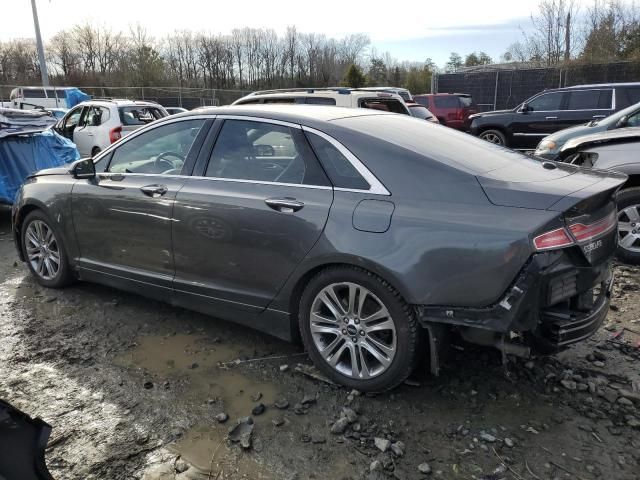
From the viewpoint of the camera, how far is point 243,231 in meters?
3.41

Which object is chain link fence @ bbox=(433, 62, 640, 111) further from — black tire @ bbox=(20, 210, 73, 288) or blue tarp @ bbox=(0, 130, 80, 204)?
black tire @ bbox=(20, 210, 73, 288)

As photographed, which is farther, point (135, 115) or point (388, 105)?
point (135, 115)

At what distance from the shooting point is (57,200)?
460 cm

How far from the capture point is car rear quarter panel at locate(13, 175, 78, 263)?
454 cm

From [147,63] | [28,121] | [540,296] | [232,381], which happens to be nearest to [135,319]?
[232,381]

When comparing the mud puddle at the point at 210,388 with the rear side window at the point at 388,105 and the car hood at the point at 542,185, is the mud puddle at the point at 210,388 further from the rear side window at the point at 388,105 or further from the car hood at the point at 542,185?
the rear side window at the point at 388,105

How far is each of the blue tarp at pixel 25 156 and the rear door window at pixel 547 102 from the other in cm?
1066

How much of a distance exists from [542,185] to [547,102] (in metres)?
11.5

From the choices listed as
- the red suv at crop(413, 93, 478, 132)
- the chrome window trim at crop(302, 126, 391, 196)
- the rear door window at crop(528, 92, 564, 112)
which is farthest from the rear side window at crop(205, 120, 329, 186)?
the red suv at crop(413, 93, 478, 132)

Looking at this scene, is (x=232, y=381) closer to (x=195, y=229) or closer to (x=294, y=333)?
(x=294, y=333)

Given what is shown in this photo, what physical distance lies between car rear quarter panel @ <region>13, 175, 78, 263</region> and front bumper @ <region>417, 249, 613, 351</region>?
3224mm

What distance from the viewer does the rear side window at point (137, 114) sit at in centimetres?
1208

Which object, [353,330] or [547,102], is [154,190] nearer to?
[353,330]

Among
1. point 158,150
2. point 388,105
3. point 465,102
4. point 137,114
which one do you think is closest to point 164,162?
point 158,150
